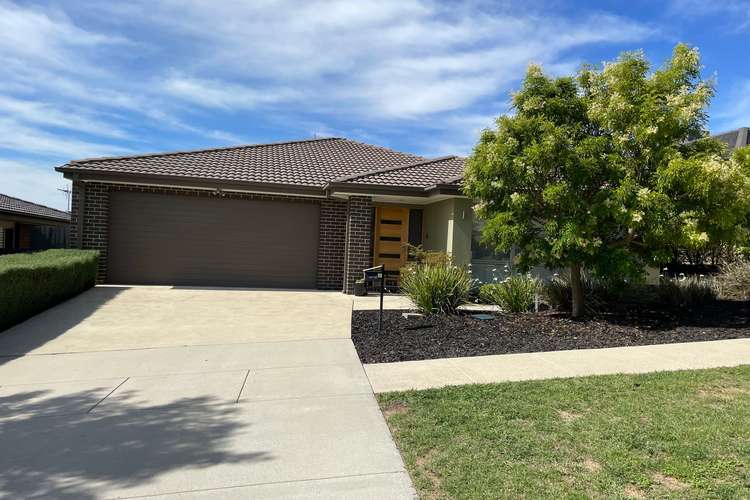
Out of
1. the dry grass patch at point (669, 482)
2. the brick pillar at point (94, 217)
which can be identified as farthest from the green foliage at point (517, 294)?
the brick pillar at point (94, 217)

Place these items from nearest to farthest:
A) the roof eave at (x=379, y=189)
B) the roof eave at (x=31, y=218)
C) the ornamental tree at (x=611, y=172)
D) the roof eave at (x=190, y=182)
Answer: the ornamental tree at (x=611, y=172)
the roof eave at (x=379, y=189)
the roof eave at (x=190, y=182)
the roof eave at (x=31, y=218)

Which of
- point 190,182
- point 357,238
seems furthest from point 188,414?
point 190,182

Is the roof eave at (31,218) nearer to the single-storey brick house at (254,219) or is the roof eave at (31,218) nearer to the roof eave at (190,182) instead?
the single-storey brick house at (254,219)

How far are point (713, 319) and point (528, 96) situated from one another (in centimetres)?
535

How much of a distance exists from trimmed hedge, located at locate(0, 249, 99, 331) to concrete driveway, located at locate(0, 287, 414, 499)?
0.34m

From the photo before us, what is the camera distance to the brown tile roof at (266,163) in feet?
42.0

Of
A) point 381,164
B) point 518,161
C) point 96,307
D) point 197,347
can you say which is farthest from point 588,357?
point 381,164

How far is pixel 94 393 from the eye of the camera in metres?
5.04

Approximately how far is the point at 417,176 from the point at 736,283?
7.81 metres

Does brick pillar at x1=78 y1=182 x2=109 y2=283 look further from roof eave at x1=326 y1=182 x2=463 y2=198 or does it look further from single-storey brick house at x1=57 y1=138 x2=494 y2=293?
roof eave at x1=326 y1=182 x2=463 y2=198

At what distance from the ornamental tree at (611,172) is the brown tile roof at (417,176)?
10.1 feet

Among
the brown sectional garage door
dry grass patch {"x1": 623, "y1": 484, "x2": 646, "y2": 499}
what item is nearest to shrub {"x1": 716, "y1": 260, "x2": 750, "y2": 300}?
dry grass patch {"x1": 623, "y1": 484, "x2": 646, "y2": 499}

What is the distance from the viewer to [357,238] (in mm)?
12930

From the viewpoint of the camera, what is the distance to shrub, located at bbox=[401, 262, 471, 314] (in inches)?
358
